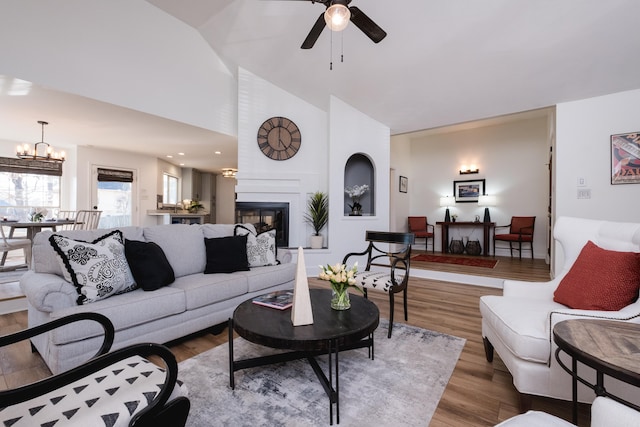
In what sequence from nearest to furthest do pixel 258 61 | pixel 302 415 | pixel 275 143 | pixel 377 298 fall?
pixel 302 415 < pixel 377 298 < pixel 258 61 < pixel 275 143

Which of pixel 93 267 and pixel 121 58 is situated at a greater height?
pixel 121 58

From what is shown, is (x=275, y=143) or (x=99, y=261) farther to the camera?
(x=275, y=143)

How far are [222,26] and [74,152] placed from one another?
456 cm

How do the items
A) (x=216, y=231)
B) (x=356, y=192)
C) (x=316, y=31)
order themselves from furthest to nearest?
(x=356, y=192) → (x=216, y=231) → (x=316, y=31)

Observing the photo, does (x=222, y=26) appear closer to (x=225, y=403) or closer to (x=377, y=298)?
(x=377, y=298)

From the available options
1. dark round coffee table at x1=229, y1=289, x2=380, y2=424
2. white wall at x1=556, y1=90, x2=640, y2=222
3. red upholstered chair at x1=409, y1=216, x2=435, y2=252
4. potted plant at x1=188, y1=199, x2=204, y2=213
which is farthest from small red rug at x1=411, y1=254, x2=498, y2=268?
potted plant at x1=188, y1=199, x2=204, y2=213

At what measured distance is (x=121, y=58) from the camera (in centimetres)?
376

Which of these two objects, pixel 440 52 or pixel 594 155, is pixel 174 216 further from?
pixel 594 155

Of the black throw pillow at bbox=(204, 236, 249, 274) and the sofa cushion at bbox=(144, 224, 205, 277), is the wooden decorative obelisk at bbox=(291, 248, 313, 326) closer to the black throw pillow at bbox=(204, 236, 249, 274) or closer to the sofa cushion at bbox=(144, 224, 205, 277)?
the black throw pillow at bbox=(204, 236, 249, 274)

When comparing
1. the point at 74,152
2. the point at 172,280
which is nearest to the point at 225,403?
the point at 172,280

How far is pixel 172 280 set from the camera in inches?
91.7

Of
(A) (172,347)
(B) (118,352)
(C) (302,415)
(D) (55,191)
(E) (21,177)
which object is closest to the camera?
(B) (118,352)

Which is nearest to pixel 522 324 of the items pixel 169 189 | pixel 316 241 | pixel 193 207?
pixel 316 241

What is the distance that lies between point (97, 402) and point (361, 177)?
16.2 feet
